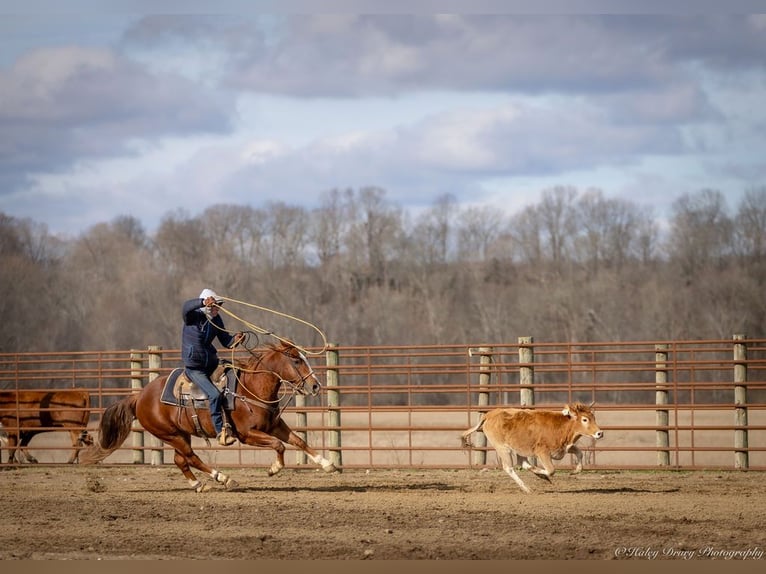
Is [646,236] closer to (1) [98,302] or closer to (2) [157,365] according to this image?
(1) [98,302]

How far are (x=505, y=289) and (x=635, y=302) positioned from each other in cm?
698

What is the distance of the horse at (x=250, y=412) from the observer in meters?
10.8

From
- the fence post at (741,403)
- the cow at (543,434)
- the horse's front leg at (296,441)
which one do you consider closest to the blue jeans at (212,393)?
the horse's front leg at (296,441)

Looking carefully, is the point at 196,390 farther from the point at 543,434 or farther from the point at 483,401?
the point at 483,401

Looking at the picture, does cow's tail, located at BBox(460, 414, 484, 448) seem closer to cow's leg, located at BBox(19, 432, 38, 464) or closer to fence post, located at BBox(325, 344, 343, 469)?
fence post, located at BBox(325, 344, 343, 469)

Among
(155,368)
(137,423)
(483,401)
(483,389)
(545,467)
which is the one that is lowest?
(545,467)

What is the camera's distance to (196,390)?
10.9 meters

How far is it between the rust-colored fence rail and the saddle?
166 centimetres

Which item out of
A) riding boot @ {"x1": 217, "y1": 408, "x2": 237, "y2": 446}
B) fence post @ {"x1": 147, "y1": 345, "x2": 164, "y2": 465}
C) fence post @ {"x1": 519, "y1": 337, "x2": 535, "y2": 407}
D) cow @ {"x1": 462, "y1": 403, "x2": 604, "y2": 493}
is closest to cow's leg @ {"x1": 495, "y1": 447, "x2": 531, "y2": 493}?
cow @ {"x1": 462, "y1": 403, "x2": 604, "y2": 493}

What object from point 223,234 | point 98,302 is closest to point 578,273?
point 223,234

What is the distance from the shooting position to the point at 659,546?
24.9 ft

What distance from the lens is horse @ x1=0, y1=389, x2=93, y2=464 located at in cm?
1510

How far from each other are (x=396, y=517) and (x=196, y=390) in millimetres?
3042

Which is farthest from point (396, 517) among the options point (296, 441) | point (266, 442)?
point (266, 442)
